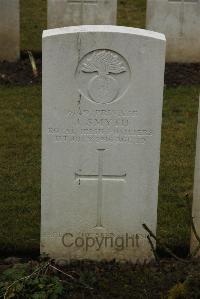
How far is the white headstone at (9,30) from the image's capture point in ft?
34.6

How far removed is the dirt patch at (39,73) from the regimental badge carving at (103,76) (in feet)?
16.3

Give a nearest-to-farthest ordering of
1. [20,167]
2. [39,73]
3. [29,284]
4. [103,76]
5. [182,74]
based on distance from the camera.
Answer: [29,284] → [103,76] → [20,167] → [39,73] → [182,74]

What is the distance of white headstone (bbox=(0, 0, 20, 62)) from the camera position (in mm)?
10547

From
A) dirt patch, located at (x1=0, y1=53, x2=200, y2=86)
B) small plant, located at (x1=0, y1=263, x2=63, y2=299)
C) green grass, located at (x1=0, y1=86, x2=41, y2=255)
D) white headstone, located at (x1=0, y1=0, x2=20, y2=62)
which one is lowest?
small plant, located at (x1=0, y1=263, x2=63, y2=299)

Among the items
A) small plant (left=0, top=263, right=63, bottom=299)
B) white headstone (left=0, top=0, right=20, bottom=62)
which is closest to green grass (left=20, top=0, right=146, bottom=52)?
white headstone (left=0, top=0, right=20, bottom=62)

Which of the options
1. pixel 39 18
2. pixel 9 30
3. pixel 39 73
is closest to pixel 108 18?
pixel 39 73

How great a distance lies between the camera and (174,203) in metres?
6.29

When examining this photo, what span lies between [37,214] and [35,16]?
323 inches

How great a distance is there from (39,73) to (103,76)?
534 cm

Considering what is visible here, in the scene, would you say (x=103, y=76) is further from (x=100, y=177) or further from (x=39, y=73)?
(x=39, y=73)

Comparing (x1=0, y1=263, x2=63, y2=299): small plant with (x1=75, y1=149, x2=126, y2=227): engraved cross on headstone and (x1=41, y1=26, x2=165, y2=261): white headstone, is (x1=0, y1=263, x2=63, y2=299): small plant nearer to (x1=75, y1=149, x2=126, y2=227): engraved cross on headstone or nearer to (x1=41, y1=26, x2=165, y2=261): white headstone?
(x1=41, y1=26, x2=165, y2=261): white headstone

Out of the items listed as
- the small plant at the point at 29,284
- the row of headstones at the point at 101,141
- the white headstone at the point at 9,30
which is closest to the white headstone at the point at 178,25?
the white headstone at the point at 9,30

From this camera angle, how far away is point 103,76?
496 centimetres

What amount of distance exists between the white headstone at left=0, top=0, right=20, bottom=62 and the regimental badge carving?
19.0 ft
